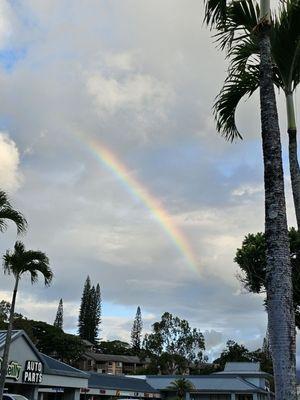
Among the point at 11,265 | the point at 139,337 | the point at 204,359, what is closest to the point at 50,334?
the point at 204,359

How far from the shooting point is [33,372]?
33156mm

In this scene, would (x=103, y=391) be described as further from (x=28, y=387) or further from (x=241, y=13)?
(x=241, y=13)

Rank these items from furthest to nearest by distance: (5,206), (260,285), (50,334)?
(50,334) → (260,285) → (5,206)

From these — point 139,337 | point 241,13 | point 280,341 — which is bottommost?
point 280,341

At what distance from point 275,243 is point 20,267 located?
1736cm

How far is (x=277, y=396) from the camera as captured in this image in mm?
5562

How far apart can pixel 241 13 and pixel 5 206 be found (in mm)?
8444

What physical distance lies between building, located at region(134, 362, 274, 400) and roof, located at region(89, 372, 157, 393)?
2.36m

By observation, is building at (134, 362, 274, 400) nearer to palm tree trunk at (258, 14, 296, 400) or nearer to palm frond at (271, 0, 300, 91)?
palm frond at (271, 0, 300, 91)

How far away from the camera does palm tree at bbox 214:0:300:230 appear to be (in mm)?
8523

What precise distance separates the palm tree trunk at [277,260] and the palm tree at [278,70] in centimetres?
184

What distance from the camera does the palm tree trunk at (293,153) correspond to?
30.0ft

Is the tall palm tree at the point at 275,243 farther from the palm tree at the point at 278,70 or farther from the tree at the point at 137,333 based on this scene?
the tree at the point at 137,333

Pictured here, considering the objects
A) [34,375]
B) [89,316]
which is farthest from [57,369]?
[89,316]
